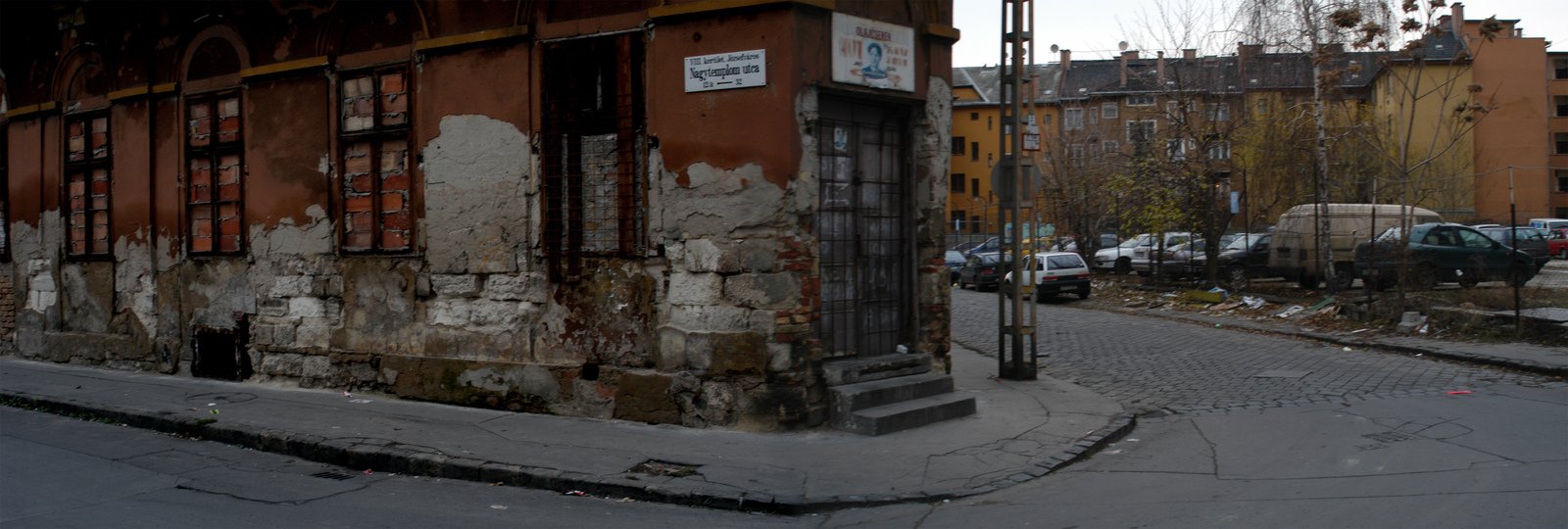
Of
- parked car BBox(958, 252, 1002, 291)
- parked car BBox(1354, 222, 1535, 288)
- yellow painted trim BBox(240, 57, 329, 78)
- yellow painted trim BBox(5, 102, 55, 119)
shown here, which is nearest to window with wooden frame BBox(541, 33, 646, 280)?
yellow painted trim BBox(240, 57, 329, 78)

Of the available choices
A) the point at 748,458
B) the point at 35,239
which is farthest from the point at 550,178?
the point at 35,239

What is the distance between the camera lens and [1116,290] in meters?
28.0

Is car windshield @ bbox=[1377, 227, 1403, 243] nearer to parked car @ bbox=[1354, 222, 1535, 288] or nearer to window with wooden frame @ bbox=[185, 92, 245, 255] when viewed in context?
parked car @ bbox=[1354, 222, 1535, 288]

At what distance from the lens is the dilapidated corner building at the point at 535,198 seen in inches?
341

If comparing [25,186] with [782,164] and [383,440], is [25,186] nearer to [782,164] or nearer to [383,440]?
[383,440]

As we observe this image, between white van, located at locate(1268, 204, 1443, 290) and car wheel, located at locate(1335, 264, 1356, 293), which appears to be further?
white van, located at locate(1268, 204, 1443, 290)

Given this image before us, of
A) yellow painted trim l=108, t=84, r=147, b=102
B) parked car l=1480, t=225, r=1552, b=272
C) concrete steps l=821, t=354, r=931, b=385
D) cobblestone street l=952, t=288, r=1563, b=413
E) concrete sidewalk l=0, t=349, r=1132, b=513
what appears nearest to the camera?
concrete sidewalk l=0, t=349, r=1132, b=513

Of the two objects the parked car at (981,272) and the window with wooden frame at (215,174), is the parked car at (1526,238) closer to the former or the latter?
the parked car at (981,272)

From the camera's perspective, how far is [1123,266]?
107 ft

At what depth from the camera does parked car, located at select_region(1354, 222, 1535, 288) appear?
2066cm

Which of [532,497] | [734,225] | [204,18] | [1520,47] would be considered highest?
[1520,47]

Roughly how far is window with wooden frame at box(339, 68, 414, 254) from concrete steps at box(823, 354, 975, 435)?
492 cm

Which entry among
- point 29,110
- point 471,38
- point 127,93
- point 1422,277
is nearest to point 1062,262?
point 1422,277

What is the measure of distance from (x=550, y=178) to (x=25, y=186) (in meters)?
10.4
